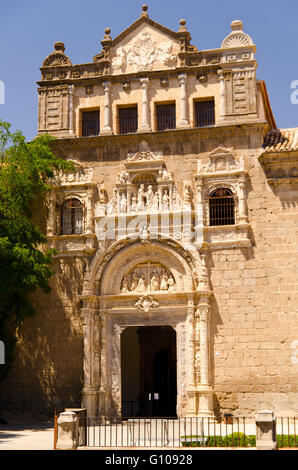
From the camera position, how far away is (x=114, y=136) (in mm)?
27031

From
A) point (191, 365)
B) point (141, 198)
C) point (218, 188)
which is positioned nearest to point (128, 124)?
point (141, 198)

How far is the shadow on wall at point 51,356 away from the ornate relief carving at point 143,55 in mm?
8036

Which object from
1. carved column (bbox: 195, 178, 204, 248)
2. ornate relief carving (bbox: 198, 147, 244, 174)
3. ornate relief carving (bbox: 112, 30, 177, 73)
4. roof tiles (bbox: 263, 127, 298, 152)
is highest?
ornate relief carving (bbox: 112, 30, 177, 73)

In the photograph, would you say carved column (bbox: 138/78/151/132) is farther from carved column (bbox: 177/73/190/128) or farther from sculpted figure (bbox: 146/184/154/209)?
sculpted figure (bbox: 146/184/154/209)

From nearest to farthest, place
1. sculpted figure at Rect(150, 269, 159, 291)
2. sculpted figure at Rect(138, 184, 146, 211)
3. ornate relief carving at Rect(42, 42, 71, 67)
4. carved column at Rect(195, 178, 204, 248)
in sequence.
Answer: carved column at Rect(195, 178, 204, 248) < sculpted figure at Rect(150, 269, 159, 291) < sculpted figure at Rect(138, 184, 146, 211) < ornate relief carving at Rect(42, 42, 71, 67)

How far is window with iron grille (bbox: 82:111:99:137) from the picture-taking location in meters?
28.1

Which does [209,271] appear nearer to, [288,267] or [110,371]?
[288,267]

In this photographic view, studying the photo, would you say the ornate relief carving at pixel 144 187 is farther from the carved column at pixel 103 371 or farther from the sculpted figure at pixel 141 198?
the carved column at pixel 103 371

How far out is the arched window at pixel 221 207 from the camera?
84.7ft

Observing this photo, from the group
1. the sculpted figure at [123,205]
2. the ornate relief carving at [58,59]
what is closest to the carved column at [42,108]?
the ornate relief carving at [58,59]

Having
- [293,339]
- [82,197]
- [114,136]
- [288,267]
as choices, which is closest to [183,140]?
[114,136]

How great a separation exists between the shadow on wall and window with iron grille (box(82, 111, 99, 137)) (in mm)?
5302

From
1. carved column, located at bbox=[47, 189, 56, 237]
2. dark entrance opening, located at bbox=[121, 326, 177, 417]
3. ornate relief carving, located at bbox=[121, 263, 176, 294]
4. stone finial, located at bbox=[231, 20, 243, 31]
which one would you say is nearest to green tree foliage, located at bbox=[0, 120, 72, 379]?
carved column, located at bbox=[47, 189, 56, 237]

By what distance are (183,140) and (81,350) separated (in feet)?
28.8
